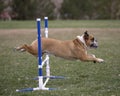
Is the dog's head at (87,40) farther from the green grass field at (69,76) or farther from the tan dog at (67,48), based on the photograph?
the green grass field at (69,76)

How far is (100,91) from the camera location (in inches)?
348

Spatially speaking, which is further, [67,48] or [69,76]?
[69,76]

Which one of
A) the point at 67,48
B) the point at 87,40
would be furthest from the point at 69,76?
the point at 87,40

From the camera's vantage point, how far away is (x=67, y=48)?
35.1 feet

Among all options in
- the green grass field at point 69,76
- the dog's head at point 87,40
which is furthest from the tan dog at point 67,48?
the green grass field at point 69,76

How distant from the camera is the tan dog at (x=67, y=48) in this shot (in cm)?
1036

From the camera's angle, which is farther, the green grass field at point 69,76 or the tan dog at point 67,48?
the tan dog at point 67,48

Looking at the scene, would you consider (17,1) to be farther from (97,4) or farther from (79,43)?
(79,43)

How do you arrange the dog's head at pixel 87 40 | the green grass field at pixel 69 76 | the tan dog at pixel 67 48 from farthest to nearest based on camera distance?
1. the dog's head at pixel 87 40
2. the tan dog at pixel 67 48
3. the green grass field at pixel 69 76

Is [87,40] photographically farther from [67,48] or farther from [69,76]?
[69,76]

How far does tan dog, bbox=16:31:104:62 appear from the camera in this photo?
1036 cm

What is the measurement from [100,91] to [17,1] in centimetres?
5389

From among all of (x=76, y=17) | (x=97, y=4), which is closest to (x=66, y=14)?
(x=76, y=17)

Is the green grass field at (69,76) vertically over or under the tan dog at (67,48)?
under
